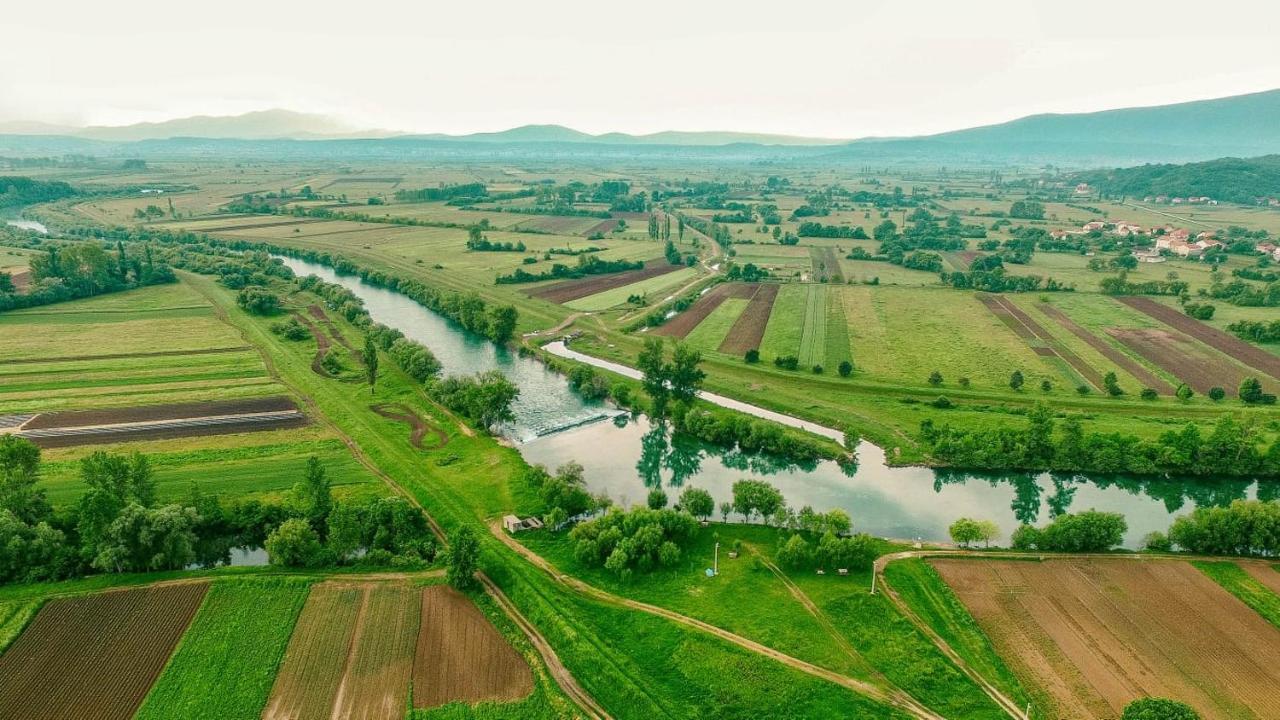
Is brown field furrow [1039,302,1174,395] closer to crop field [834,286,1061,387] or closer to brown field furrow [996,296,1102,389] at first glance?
brown field furrow [996,296,1102,389]

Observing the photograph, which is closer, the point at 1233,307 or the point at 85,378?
the point at 85,378

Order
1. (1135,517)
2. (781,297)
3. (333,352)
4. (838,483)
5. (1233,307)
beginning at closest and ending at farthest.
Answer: (1135,517) < (838,483) < (333,352) < (1233,307) < (781,297)

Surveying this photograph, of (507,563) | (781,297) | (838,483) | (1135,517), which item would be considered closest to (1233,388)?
(1135,517)

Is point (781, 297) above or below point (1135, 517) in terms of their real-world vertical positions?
above

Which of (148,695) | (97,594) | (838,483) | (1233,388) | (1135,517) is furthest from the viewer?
(1233,388)

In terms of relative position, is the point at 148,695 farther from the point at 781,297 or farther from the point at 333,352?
the point at 781,297

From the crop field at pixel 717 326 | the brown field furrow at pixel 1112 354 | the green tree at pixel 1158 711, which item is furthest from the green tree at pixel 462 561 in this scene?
the brown field furrow at pixel 1112 354
